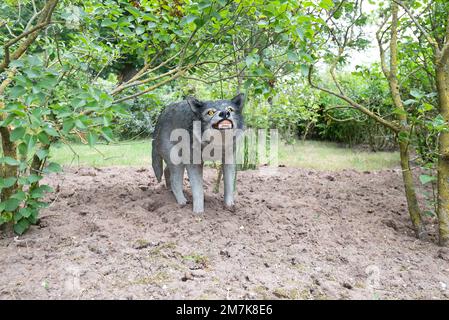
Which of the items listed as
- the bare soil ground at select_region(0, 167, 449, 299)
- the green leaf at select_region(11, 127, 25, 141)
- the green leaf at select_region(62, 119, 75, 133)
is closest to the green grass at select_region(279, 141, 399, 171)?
the bare soil ground at select_region(0, 167, 449, 299)

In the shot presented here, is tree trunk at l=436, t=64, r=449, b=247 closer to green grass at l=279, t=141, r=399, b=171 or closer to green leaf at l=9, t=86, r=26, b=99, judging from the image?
green leaf at l=9, t=86, r=26, b=99

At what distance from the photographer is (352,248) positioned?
3316 millimetres

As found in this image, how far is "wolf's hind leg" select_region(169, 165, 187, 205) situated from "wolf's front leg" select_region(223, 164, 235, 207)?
47 cm

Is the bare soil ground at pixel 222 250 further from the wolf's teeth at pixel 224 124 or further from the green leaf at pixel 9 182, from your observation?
the wolf's teeth at pixel 224 124

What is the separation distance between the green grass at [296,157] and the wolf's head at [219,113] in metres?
3.01

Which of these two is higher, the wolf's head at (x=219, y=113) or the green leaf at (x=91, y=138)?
the wolf's head at (x=219, y=113)

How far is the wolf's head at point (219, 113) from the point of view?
139 inches

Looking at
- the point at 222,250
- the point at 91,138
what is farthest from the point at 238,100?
the point at 91,138

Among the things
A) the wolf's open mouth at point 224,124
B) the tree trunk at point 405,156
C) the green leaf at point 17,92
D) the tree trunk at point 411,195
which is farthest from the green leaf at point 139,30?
the tree trunk at point 411,195

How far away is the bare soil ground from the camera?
254 centimetres

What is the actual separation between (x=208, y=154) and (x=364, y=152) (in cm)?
740

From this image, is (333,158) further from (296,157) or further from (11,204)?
(11,204)
